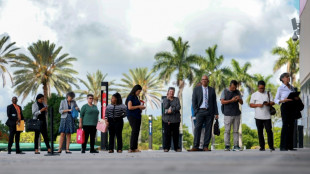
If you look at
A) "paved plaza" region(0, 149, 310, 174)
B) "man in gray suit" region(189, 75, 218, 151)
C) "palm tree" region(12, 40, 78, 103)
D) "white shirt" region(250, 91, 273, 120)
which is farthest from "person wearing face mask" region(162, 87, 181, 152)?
"palm tree" region(12, 40, 78, 103)

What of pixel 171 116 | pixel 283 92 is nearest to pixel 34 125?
pixel 171 116

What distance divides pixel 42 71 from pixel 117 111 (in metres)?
46.6

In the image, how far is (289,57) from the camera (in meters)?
65.4

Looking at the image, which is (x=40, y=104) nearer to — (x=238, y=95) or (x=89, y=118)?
(x=89, y=118)

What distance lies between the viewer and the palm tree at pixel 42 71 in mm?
60781

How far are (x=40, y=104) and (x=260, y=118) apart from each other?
236 inches

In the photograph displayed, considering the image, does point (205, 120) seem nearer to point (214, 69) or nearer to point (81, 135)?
point (81, 135)

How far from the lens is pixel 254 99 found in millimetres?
15594

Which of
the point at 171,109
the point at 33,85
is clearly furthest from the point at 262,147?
the point at 33,85

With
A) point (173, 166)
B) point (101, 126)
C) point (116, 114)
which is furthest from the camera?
point (101, 126)

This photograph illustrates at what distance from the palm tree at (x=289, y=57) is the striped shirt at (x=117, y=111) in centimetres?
5088

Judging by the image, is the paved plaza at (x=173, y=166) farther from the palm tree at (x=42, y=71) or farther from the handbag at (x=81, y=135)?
the palm tree at (x=42, y=71)

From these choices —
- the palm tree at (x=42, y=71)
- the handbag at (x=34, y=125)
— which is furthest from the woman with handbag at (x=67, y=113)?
the palm tree at (x=42, y=71)

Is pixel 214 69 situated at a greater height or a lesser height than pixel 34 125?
greater
